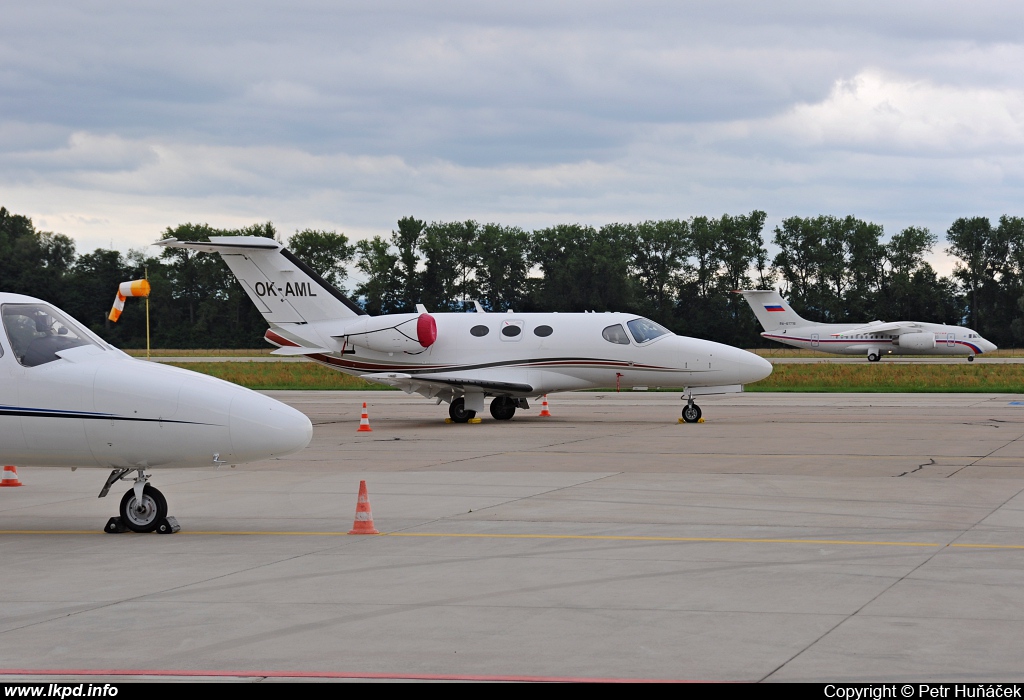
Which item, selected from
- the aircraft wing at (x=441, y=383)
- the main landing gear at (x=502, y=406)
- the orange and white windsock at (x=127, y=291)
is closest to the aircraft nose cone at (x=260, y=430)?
the orange and white windsock at (x=127, y=291)

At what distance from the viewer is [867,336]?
73.9 meters

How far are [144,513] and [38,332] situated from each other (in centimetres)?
212

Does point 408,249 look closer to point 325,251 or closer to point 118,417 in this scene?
point 325,251

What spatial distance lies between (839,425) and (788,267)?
3571 inches

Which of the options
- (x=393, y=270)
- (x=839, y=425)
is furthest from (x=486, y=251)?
(x=839, y=425)

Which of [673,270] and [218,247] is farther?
[673,270]

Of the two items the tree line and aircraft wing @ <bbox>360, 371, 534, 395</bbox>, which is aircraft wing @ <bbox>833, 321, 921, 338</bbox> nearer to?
the tree line

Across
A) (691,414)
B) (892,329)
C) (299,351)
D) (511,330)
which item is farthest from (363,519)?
(892,329)

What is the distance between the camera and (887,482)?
48.2ft

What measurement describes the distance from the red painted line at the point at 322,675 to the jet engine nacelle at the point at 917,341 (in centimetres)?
7128

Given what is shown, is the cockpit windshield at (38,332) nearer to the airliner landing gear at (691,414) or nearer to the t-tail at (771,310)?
the airliner landing gear at (691,414)

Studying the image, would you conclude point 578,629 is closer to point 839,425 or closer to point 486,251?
point 839,425

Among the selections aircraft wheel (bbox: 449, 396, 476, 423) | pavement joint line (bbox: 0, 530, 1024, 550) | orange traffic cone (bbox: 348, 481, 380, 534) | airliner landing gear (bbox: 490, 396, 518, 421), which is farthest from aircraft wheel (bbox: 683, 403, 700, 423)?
orange traffic cone (bbox: 348, 481, 380, 534)

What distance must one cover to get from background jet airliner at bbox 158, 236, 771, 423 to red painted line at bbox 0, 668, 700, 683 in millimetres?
19969
